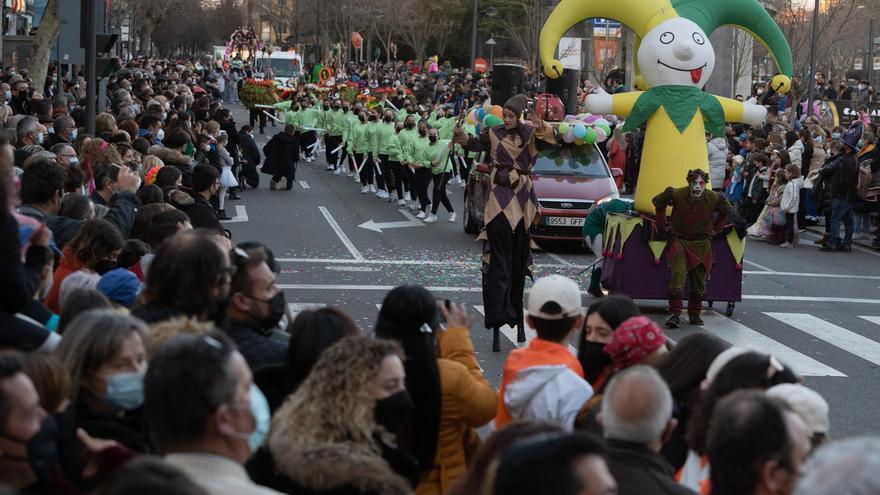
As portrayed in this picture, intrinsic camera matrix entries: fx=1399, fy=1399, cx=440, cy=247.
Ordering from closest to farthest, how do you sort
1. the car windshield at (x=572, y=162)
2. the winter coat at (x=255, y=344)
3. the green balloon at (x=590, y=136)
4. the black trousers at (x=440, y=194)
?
the winter coat at (x=255, y=344) < the green balloon at (x=590, y=136) < the car windshield at (x=572, y=162) < the black trousers at (x=440, y=194)

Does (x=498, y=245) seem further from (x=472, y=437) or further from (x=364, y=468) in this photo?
(x=364, y=468)

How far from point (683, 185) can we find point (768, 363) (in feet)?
31.6

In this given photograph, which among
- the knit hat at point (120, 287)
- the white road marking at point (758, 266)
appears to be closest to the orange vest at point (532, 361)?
the knit hat at point (120, 287)

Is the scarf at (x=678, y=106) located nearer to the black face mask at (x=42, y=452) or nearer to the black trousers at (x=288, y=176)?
the black face mask at (x=42, y=452)

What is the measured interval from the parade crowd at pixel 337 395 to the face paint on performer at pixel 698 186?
6.54 m

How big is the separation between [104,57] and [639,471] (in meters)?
14.9

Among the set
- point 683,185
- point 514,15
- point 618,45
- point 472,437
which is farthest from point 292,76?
point 472,437

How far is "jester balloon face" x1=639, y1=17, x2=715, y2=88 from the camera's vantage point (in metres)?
14.7

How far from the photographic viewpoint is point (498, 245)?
12.0 m

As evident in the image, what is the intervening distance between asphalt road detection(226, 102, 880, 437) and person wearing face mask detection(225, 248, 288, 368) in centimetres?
535

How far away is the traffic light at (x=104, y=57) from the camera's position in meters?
17.7

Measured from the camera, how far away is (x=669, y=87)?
14.8m

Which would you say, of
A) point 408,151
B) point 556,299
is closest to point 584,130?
point 408,151

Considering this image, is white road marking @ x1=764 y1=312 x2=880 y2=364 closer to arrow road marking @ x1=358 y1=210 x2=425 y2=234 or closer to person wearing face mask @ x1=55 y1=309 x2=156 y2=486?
arrow road marking @ x1=358 y1=210 x2=425 y2=234
